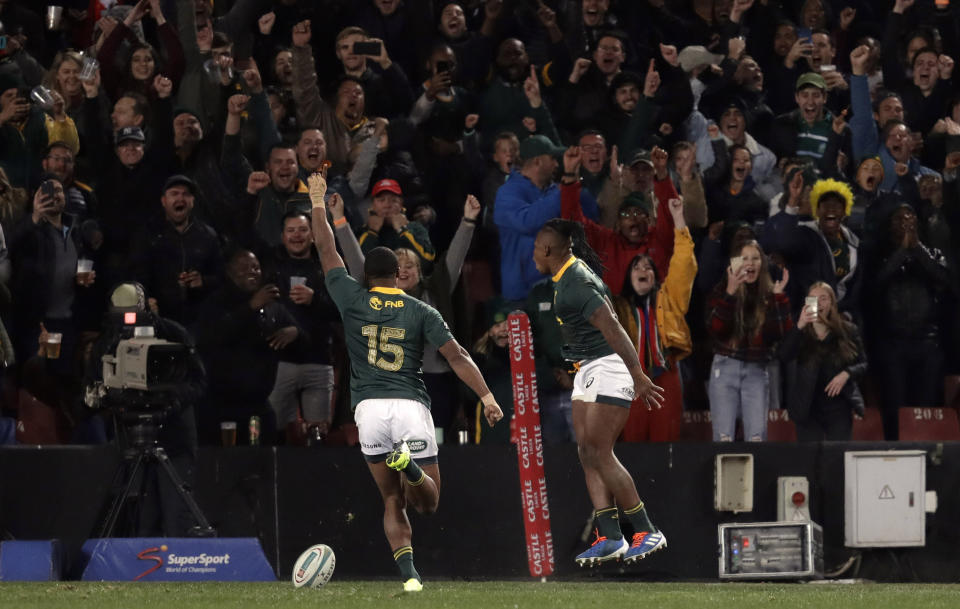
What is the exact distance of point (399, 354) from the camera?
31.7 feet

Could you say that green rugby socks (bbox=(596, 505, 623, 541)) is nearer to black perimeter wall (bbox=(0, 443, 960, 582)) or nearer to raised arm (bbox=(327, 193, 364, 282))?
black perimeter wall (bbox=(0, 443, 960, 582))

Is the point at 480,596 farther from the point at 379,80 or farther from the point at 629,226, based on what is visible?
the point at 379,80

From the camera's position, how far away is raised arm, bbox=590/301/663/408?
9.75 meters

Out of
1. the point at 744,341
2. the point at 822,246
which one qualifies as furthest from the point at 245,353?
the point at 822,246

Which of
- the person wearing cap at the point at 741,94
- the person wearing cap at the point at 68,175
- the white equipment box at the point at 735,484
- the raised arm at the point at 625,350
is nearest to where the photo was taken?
the raised arm at the point at 625,350

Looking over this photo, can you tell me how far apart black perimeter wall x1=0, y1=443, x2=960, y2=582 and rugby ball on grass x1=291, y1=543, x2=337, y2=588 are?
6.18 ft

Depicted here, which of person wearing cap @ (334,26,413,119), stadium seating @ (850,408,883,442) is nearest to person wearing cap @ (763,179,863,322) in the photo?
stadium seating @ (850,408,883,442)

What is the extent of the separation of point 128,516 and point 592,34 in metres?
7.23

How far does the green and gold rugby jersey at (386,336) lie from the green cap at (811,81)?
22.4 ft

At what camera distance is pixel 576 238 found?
10.6 meters

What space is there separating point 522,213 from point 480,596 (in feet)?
14.0

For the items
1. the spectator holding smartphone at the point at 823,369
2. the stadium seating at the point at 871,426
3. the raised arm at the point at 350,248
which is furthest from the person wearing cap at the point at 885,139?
the raised arm at the point at 350,248

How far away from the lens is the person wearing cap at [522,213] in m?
13.0

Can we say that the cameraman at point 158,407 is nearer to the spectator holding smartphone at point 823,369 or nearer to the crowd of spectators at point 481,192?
the crowd of spectators at point 481,192
